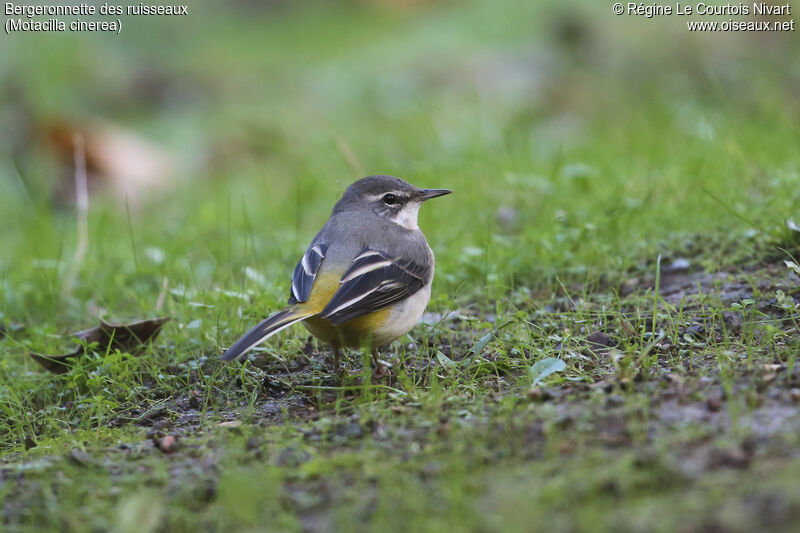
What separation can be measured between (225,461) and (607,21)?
11077 millimetres

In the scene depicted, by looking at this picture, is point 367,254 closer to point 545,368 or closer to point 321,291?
point 321,291

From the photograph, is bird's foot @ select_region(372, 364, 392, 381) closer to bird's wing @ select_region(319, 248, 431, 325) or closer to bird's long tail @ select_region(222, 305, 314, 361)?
bird's wing @ select_region(319, 248, 431, 325)

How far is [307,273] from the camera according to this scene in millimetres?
4391

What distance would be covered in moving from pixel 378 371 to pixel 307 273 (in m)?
0.62

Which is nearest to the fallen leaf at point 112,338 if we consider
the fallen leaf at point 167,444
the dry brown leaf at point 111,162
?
the fallen leaf at point 167,444

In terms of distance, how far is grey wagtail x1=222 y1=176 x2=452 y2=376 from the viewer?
4.10 meters

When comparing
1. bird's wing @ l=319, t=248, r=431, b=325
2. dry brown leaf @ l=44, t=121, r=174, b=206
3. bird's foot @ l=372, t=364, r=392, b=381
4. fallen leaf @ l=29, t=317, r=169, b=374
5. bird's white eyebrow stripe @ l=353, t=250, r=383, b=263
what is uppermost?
dry brown leaf @ l=44, t=121, r=174, b=206

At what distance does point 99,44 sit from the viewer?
48.2 feet

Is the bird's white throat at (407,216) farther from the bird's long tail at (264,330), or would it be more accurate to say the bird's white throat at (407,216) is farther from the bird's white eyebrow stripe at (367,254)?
the bird's long tail at (264,330)

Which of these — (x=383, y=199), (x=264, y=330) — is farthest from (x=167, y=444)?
(x=383, y=199)

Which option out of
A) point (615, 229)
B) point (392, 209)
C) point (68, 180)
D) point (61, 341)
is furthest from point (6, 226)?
point (615, 229)

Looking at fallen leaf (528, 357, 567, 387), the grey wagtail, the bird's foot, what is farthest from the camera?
the bird's foot

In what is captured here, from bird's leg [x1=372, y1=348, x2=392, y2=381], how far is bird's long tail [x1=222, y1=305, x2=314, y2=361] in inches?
19.7

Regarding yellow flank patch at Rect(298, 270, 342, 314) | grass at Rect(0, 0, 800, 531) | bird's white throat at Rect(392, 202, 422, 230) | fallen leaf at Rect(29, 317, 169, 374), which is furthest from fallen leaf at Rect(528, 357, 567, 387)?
fallen leaf at Rect(29, 317, 169, 374)
